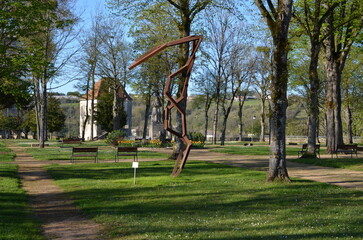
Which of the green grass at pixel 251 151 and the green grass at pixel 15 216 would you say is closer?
the green grass at pixel 15 216

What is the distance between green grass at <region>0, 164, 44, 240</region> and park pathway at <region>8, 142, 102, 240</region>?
20 cm

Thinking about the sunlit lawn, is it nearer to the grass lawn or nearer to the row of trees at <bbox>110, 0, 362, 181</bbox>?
the row of trees at <bbox>110, 0, 362, 181</bbox>

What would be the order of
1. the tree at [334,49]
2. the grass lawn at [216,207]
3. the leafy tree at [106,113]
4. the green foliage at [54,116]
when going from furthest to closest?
the green foliage at [54,116] < the leafy tree at [106,113] < the tree at [334,49] < the grass lawn at [216,207]

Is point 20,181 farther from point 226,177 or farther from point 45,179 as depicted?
point 226,177

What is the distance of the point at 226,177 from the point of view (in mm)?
15430

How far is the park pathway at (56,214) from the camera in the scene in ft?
25.0

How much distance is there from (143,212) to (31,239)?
8.74 feet

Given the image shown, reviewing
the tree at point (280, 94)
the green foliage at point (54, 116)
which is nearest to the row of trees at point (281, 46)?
the tree at point (280, 94)

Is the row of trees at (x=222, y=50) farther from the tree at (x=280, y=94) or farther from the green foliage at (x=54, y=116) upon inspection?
the green foliage at (x=54, y=116)

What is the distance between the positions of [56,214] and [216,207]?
350 cm

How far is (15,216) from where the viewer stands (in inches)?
351

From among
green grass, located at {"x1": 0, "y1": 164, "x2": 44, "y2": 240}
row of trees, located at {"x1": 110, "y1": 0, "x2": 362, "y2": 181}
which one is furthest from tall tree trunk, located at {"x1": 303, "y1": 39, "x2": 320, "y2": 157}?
green grass, located at {"x1": 0, "y1": 164, "x2": 44, "y2": 240}

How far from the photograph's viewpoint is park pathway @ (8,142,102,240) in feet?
25.0

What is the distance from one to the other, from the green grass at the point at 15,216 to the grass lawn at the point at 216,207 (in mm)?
1243
